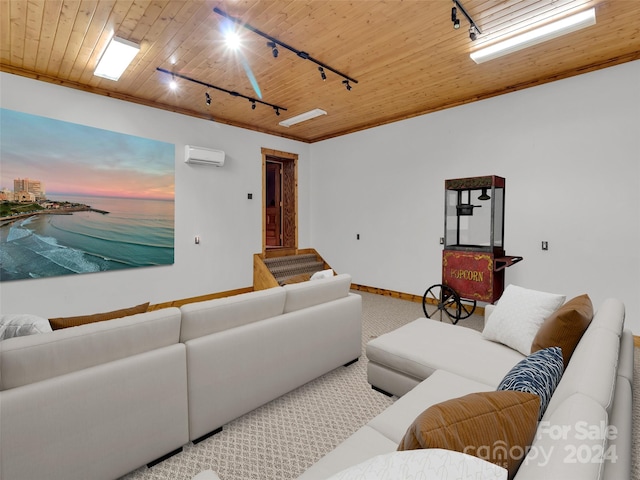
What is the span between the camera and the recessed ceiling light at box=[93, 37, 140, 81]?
3113 mm

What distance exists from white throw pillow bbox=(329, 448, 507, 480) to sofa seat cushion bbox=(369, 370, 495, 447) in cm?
73

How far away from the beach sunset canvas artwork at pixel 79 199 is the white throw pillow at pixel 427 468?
186 inches

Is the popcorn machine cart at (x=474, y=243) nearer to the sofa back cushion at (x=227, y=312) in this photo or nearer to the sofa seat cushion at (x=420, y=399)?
the sofa seat cushion at (x=420, y=399)

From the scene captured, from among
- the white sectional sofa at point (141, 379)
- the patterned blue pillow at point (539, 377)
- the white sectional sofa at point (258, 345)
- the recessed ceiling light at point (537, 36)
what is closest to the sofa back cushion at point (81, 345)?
the white sectional sofa at point (141, 379)

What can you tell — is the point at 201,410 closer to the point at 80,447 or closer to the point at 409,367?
the point at 80,447

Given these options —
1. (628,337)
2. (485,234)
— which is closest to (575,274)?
(485,234)

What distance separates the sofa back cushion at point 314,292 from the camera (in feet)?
8.07

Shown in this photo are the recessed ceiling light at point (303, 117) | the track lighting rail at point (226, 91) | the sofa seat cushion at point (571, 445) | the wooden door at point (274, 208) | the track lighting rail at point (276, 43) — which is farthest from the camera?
the wooden door at point (274, 208)

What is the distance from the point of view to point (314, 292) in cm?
262

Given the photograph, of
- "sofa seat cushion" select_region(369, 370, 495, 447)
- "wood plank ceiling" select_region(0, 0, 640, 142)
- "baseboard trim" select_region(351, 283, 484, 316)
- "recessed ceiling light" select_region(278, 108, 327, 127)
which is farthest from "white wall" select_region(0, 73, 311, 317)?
"sofa seat cushion" select_region(369, 370, 495, 447)

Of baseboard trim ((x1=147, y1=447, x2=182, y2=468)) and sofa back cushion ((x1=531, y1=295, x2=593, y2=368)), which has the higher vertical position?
sofa back cushion ((x1=531, y1=295, x2=593, y2=368))

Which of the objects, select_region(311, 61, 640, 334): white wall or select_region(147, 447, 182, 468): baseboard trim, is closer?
select_region(147, 447, 182, 468): baseboard trim

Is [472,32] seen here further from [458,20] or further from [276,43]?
[276,43]

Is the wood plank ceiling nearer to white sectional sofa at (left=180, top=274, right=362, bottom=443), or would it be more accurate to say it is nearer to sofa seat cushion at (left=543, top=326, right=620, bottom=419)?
white sectional sofa at (left=180, top=274, right=362, bottom=443)
